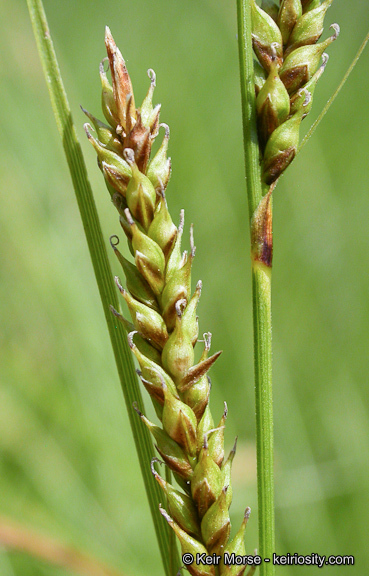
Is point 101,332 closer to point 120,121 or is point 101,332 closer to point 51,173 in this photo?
point 51,173

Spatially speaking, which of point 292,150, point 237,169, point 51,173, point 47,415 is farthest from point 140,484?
point 237,169

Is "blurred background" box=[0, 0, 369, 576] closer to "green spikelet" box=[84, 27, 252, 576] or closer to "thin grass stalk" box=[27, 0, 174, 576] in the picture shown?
"thin grass stalk" box=[27, 0, 174, 576]

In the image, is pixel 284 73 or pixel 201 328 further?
pixel 201 328

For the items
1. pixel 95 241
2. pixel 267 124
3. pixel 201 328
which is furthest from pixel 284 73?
pixel 201 328

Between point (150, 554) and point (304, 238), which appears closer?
point (150, 554)

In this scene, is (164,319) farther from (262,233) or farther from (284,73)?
(284,73)

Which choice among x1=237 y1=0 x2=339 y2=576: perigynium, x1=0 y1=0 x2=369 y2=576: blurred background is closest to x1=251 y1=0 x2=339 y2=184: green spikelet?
x1=237 y1=0 x2=339 y2=576: perigynium
